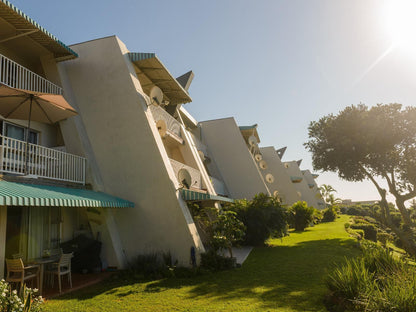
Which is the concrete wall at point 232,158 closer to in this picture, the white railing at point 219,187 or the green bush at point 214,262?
the white railing at point 219,187

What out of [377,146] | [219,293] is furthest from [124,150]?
[377,146]

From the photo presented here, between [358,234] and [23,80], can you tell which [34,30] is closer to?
[23,80]

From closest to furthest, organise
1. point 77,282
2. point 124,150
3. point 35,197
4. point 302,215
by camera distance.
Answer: point 35,197
point 77,282
point 124,150
point 302,215

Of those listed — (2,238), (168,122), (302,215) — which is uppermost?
(168,122)

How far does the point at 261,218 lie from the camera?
1647 centimetres

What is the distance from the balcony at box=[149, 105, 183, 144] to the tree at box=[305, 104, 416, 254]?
496 inches

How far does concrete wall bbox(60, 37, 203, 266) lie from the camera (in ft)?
35.8

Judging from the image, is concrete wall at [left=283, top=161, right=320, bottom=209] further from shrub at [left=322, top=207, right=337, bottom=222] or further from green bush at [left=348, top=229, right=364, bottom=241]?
green bush at [left=348, top=229, right=364, bottom=241]

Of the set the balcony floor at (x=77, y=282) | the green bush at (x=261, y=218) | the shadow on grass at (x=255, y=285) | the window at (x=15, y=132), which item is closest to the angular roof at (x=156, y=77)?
the window at (x=15, y=132)

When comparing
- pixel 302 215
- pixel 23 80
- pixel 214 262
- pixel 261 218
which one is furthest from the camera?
pixel 302 215

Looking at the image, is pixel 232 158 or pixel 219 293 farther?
pixel 232 158

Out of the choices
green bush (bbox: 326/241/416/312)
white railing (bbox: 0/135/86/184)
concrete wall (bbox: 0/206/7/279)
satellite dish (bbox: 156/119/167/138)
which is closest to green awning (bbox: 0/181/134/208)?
white railing (bbox: 0/135/86/184)

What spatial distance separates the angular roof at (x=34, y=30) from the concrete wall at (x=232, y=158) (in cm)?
1634

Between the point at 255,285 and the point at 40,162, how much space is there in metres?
8.42
